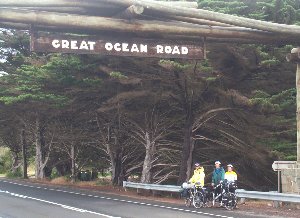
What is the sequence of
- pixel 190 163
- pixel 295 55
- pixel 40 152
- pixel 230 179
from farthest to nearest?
pixel 40 152 → pixel 190 163 → pixel 230 179 → pixel 295 55

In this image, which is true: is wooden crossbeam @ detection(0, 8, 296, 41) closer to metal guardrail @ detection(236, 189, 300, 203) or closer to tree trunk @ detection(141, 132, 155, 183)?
metal guardrail @ detection(236, 189, 300, 203)

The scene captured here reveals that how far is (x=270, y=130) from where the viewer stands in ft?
70.4

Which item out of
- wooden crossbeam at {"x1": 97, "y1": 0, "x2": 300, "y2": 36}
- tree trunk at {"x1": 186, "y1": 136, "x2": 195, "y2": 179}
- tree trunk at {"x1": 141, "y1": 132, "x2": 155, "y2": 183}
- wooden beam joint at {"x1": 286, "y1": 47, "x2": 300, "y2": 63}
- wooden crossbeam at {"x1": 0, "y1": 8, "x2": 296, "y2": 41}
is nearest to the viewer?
wooden crossbeam at {"x1": 0, "y1": 8, "x2": 296, "y2": 41}

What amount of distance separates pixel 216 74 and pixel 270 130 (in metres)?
3.65

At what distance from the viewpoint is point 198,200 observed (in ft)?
55.2

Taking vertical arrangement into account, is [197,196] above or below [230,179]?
below

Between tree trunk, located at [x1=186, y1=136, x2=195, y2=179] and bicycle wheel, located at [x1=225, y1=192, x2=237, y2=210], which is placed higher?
tree trunk, located at [x1=186, y1=136, x2=195, y2=179]

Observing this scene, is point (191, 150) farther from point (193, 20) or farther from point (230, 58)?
point (193, 20)

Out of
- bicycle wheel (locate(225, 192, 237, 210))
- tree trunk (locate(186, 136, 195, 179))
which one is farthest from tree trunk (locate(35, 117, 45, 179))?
bicycle wheel (locate(225, 192, 237, 210))

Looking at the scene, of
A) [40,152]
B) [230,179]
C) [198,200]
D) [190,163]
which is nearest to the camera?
[230,179]

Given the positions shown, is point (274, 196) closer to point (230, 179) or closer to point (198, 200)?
point (230, 179)

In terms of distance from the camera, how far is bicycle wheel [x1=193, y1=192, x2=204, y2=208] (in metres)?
16.8

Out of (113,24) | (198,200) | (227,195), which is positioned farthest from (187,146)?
(113,24)

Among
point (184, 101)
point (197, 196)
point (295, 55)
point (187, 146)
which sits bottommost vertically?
point (197, 196)
